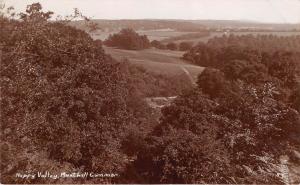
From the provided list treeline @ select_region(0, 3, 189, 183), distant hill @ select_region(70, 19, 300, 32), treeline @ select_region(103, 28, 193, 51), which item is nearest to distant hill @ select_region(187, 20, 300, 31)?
distant hill @ select_region(70, 19, 300, 32)

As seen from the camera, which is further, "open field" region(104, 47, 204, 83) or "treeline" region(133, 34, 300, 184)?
"open field" region(104, 47, 204, 83)

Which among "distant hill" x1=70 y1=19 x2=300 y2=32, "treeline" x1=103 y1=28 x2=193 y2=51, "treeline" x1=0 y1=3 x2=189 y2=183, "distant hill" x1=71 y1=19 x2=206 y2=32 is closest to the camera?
"treeline" x1=0 y1=3 x2=189 y2=183

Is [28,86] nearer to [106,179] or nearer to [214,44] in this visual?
[106,179]

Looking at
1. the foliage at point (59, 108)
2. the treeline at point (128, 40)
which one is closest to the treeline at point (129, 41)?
the treeline at point (128, 40)

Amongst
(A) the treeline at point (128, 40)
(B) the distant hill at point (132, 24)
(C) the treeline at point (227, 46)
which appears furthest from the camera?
(C) the treeline at point (227, 46)

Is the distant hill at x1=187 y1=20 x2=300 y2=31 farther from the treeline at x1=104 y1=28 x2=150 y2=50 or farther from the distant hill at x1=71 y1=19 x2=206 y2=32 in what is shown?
the treeline at x1=104 y1=28 x2=150 y2=50

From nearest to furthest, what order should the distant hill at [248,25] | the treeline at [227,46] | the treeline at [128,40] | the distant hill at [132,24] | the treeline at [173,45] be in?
the distant hill at [132,24] < the treeline at [128,40] < the treeline at [173,45] < the treeline at [227,46] < the distant hill at [248,25]

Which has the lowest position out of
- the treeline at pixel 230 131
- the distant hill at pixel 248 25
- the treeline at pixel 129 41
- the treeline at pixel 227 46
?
the treeline at pixel 230 131

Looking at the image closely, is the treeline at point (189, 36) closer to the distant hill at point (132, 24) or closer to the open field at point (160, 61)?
the open field at point (160, 61)
